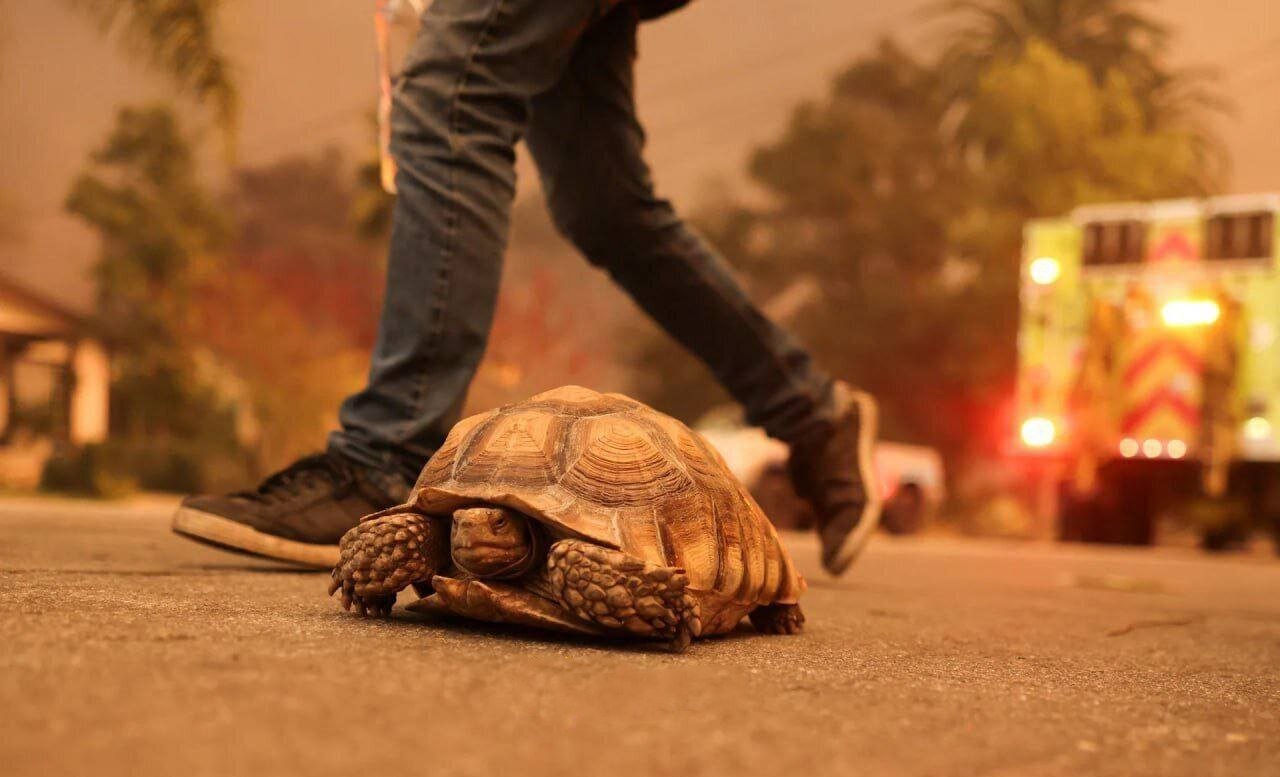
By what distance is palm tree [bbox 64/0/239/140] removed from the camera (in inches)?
371

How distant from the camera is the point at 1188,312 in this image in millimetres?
8109

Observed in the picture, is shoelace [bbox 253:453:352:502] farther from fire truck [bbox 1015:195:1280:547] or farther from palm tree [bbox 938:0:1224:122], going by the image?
→ palm tree [bbox 938:0:1224:122]

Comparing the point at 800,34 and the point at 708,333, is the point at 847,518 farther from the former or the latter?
the point at 800,34

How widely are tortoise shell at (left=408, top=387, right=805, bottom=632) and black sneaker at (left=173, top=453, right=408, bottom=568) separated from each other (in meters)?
0.44

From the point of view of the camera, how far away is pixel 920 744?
1.02 meters

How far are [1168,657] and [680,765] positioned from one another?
1.37m

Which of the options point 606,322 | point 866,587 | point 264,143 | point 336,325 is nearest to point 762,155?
point 606,322

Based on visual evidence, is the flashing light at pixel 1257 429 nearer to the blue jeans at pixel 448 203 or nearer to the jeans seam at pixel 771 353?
the jeans seam at pixel 771 353

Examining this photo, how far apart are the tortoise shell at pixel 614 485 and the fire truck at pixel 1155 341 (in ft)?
23.5

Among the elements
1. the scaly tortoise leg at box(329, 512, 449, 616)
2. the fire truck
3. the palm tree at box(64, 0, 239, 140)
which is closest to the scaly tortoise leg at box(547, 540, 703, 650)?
the scaly tortoise leg at box(329, 512, 449, 616)

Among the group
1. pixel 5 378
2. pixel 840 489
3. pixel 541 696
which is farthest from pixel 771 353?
pixel 5 378

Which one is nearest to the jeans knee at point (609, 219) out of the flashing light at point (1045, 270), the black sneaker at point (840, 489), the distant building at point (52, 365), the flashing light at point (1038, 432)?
the black sneaker at point (840, 489)

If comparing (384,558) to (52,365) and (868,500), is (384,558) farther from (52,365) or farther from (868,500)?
(52,365)

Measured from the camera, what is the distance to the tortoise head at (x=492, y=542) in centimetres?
146
